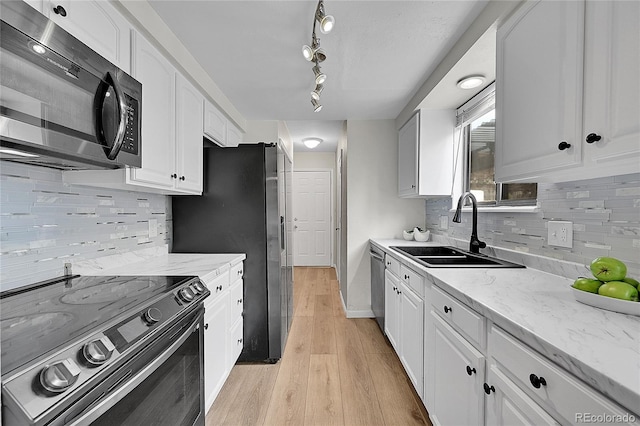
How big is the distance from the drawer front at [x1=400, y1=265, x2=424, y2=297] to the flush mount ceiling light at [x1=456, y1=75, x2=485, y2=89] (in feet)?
4.57

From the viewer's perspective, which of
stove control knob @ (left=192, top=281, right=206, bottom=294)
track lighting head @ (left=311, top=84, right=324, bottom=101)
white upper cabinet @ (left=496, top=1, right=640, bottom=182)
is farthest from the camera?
track lighting head @ (left=311, top=84, right=324, bottom=101)

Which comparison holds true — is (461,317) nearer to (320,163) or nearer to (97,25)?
(97,25)

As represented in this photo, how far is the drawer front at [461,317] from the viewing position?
1.09 meters

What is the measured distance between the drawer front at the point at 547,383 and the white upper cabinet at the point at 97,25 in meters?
1.84

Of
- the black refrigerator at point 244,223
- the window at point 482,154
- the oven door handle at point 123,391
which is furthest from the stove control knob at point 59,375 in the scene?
the window at point 482,154

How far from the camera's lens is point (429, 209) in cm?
335

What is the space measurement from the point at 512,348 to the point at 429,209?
2.58 meters

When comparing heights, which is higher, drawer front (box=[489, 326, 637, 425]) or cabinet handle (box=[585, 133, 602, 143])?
cabinet handle (box=[585, 133, 602, 143])

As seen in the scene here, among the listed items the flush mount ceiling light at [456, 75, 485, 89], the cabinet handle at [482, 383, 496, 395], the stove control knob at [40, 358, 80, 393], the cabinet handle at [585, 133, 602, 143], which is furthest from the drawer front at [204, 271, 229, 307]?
the flush mount ceiling light at [456, 75, 485, 89]

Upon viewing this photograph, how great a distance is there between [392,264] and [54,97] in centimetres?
225

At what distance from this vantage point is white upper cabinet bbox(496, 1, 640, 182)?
2.82ft

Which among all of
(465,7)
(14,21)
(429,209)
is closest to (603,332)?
(465,7)

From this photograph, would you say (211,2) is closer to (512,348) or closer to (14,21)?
(14,21)

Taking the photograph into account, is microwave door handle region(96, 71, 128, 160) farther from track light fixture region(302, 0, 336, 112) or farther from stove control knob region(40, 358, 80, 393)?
track light fixture region(302, 0, 336, 112)
